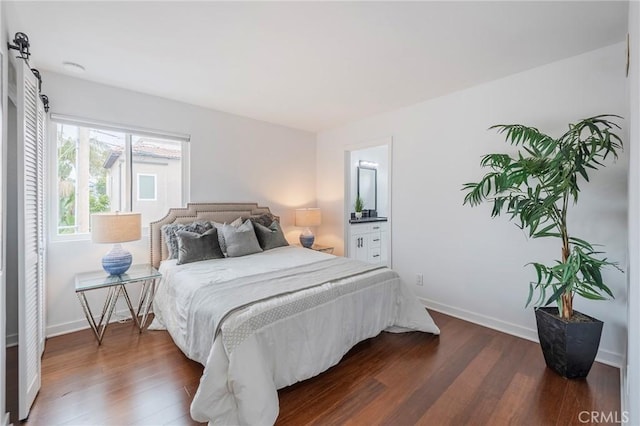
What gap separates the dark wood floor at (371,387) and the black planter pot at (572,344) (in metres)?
0.09

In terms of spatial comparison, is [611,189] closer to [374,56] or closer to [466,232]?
[466,232]

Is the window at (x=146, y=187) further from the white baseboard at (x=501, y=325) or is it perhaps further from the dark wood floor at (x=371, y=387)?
the white baseboard at (x=501, y=325)

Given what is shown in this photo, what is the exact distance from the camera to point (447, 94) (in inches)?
124

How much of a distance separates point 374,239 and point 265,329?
148 inches

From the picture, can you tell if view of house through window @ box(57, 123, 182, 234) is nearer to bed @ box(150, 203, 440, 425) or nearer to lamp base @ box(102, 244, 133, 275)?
lamp base @ box(102, 244, 133, 275)

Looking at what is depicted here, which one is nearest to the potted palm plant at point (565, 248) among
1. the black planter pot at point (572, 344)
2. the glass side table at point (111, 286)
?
the black planter pot at point (572, 344)

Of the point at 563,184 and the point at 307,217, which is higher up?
the point at 563,184

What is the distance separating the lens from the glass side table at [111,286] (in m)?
2.46

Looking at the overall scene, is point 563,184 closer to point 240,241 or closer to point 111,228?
point 240,241

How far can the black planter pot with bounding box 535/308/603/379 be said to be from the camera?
1.96 meters

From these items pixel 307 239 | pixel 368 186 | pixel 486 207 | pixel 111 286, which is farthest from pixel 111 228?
pixel 368 186

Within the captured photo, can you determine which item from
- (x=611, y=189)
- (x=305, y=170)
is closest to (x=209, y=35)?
(x=305, y=170)

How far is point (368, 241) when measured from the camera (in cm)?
509

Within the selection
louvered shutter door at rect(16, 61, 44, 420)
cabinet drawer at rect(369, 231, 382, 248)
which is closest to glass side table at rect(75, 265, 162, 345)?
Answer: louvered shutter door at rect(16, 61, 44, 420)
